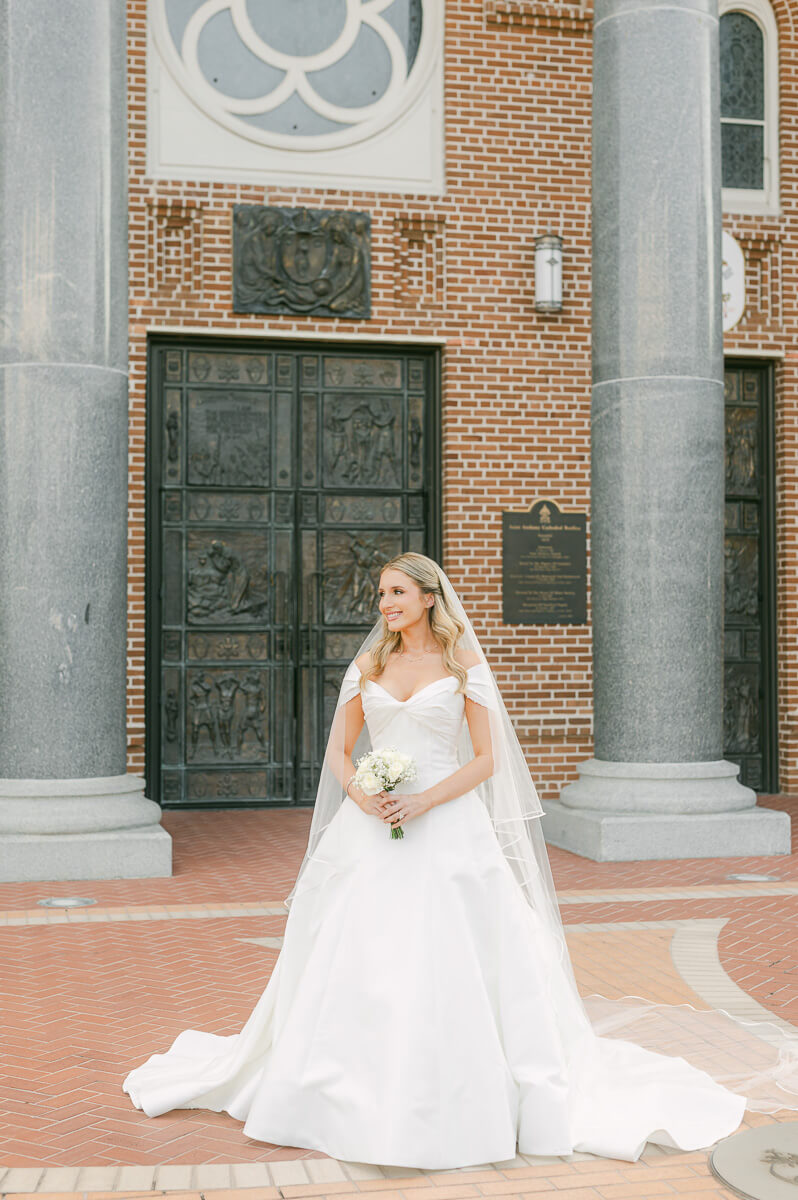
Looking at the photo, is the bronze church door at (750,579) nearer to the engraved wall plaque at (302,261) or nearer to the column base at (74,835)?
the engraved wall plaque at (302,261)

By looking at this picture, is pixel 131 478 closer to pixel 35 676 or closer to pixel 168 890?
pixel 35 676

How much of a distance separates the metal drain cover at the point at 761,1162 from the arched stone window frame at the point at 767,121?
407 inches

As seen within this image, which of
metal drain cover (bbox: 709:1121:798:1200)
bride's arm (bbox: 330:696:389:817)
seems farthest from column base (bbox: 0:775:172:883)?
metal drain cover (bbox: 709:1121:798:1200)

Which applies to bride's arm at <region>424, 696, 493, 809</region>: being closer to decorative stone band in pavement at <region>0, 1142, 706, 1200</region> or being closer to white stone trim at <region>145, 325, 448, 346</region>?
decorative stone band in pavement at <region>0, 1142, 706, 1200</region>

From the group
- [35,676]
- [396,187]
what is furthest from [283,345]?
[35,676]

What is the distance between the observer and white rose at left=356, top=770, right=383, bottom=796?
13.4 ft

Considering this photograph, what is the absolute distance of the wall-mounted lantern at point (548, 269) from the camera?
38.9ft

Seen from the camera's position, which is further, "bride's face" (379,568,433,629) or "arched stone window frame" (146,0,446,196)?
"arched stone window frame" (146,0,446,196)

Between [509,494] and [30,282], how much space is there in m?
5.07

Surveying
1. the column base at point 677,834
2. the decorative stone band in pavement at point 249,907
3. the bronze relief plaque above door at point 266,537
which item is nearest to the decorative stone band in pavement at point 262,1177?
the decorative stone band in pavement at point 249,907

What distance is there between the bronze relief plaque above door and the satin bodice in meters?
7.43

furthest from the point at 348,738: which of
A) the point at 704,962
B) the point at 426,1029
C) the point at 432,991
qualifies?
the point at 704,962

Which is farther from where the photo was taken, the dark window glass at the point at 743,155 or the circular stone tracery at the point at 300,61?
the dark window glass at the point at 743,155

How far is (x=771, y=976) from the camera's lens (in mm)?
5977
